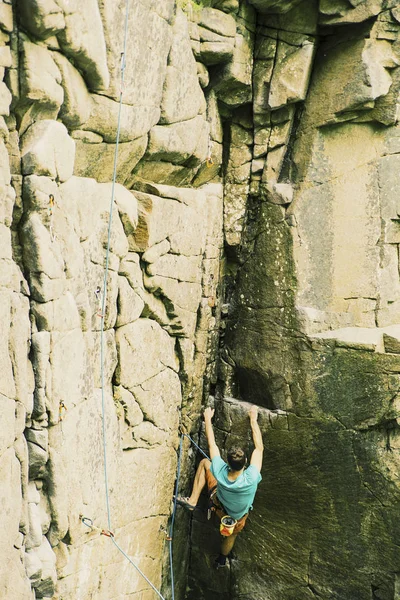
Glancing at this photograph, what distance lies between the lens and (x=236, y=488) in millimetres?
8477

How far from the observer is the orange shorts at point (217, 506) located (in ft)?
29.5

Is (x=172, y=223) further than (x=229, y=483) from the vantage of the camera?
No

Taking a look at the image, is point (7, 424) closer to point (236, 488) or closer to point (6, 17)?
point (6, 17)

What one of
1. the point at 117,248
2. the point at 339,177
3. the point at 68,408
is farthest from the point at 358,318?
the point at 68,408

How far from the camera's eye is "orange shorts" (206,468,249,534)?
8.98 meters

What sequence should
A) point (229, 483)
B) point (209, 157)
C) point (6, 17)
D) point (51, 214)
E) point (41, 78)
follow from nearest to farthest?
point (6, 17), point (41, 78), point (51, 214), point (229, 483), point (209, 157)

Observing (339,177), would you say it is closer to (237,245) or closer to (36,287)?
(237,245)

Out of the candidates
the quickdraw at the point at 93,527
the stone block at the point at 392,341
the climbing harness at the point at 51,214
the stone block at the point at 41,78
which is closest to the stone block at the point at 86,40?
the stone block at the point at 41,78

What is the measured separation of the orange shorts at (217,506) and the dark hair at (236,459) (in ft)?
2.46

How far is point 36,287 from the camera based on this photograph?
630cm

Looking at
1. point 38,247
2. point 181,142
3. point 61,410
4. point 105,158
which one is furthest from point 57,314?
Answer: point 181,142

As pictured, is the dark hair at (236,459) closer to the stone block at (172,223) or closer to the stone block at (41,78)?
the stone block at (172,223)

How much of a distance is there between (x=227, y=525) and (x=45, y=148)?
4.71 meters

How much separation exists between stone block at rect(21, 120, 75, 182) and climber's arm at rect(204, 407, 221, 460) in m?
3.71
